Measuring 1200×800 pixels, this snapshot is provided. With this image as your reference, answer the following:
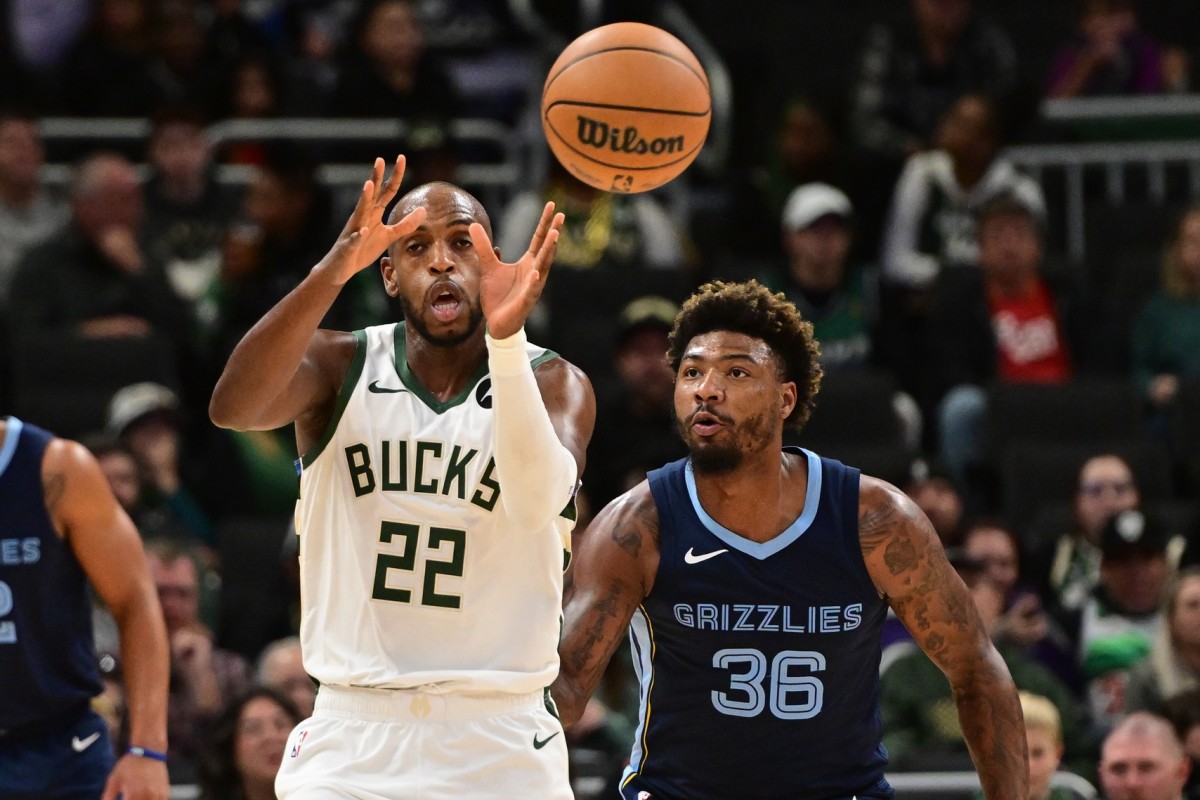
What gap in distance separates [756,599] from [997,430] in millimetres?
5355

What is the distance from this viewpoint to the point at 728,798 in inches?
218

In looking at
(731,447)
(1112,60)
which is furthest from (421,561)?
(1112,60)

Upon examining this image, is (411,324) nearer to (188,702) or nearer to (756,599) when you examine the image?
(756,599)

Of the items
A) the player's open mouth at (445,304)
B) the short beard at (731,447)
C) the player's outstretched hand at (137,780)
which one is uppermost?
the player's open mouth at (445,304)

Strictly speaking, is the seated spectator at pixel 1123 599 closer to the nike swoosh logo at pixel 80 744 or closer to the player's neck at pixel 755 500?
the player's neck at pixel 755 500

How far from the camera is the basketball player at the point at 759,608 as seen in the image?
18.2 ft

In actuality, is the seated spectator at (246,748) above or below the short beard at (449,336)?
below

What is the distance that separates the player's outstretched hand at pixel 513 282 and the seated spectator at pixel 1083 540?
5.79 meters

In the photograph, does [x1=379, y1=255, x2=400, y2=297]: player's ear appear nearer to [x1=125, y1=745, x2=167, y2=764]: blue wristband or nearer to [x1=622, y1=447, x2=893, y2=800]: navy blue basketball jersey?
[x1=622, y1=447, x2=893, y2=800]: navy blue basketball jersey

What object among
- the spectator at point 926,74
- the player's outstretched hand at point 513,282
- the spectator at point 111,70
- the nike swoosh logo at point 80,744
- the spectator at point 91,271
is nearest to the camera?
the player's outstretched hand at point 513,282

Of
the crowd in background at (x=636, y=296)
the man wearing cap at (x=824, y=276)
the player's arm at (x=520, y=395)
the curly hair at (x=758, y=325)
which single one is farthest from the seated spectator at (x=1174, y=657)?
the player's arm at (x=520, y=395)

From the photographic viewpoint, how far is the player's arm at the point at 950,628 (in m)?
5.62

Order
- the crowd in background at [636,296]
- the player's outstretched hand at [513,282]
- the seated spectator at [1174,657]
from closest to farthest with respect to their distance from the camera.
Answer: the player's outstretched hand at [513,282] < the seated spectator at [1174,657] < the crowd in background at [636,296]

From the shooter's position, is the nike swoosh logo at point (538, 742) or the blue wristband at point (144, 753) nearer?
the nike swoosh logo at point (538, 742)
